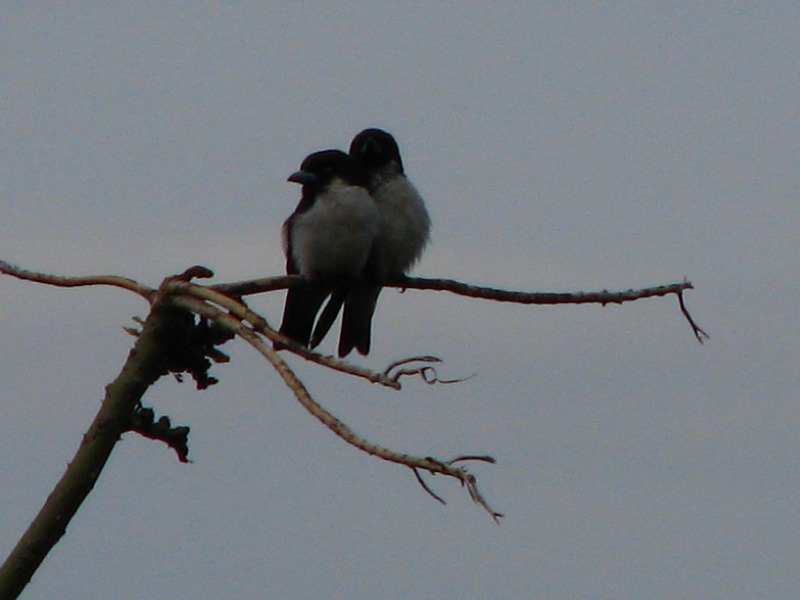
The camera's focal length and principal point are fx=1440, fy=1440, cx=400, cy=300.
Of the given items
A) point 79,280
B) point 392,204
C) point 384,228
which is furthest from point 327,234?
point 79,280

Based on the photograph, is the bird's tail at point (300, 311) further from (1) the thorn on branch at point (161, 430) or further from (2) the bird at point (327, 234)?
(1) the thorn on branch at point (161, 430)

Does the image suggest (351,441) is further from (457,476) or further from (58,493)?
(58,493)

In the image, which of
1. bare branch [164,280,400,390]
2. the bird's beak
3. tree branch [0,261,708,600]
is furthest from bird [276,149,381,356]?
bare branch [164,280,400,390]

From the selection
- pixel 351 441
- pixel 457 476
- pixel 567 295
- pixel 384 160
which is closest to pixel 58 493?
pixel 351 441

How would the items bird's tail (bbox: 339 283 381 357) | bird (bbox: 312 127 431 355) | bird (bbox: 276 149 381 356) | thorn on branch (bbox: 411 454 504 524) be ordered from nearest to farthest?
1. thorn on branch (bbox: 411 454 504 524)
2. bird (bbox: 276 149 381 356)
3. bird (bbox: 312 127 431 355)
4. bird's tail (bbox: 339 283 381 357)

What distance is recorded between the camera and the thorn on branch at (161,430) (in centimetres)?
298

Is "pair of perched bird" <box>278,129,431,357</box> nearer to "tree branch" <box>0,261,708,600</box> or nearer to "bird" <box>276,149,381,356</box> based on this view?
"bird" <box>276,149,381,356</box>

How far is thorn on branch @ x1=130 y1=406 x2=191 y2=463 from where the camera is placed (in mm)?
2984

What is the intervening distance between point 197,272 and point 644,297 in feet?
4.03

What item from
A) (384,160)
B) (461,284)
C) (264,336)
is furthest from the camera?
(384,160)

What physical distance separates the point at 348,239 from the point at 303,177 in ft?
1.38

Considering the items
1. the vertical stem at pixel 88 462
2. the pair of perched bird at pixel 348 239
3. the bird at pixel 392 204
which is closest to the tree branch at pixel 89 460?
the vertical stem at pixel 88 462

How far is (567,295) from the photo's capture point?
3760 mm

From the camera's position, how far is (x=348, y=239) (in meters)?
6.98
